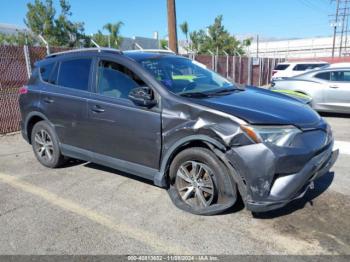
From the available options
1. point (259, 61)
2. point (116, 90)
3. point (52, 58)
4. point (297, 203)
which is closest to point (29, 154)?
point (52, 58)

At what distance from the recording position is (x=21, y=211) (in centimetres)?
392

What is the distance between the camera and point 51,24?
28.4m

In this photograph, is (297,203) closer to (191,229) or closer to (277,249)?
(277,249)

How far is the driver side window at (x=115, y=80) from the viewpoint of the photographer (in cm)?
408

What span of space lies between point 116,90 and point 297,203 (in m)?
2.51

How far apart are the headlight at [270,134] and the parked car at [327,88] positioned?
677cm

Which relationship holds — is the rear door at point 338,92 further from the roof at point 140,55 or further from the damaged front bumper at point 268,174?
the damaged front bumper at point 268,174

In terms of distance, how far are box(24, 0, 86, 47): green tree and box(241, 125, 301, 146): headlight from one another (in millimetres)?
27728

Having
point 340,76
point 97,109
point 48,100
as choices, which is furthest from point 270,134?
point 340,76

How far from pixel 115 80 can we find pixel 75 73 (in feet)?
2.80

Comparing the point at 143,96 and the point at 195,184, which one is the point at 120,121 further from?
the point at 195,184

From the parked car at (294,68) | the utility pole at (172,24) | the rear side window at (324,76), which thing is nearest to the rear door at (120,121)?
the rear side window at (324,76)

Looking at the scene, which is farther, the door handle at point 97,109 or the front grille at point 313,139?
the door handle at point 97,109

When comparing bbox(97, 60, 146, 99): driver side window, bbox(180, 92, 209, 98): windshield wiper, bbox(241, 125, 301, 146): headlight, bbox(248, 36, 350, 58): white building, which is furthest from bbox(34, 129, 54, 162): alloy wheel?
bbox(248, 36, 350, 58): white building
